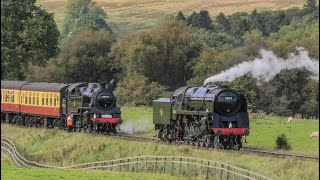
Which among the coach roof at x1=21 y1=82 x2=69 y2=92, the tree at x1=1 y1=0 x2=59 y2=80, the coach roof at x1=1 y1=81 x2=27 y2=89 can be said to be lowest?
the coach roof at x1=1 y1=81 x2=27 y2=89

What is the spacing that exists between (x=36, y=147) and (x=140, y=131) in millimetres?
9245

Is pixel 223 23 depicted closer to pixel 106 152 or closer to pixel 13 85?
pixel 13 85

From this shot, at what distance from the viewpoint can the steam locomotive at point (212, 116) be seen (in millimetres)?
40500

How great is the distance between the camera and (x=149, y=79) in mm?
90750

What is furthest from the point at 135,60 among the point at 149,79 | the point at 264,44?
the point at 264,44

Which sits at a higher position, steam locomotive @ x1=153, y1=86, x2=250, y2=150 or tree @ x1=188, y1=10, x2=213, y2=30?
tree @ x1=188, y1=10, x2=213, y2=30

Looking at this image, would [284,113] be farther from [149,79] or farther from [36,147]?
[36,147]

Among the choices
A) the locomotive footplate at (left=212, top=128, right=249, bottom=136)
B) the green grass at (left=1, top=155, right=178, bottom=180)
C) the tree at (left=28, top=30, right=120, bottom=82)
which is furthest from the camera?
the tree at (left=28, top=30, right=120, bottom=82)

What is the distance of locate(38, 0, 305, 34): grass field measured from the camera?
87625mm

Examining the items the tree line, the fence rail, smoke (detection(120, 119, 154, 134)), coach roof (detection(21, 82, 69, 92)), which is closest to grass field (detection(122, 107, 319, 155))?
smoke (detection(120, 119, 154, 134))

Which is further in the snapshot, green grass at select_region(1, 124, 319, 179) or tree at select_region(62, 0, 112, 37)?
tree at select_region(62, 0, 112, 37)

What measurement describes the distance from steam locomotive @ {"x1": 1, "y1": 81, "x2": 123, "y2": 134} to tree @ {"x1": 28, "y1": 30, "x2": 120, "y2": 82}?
26.8 meters

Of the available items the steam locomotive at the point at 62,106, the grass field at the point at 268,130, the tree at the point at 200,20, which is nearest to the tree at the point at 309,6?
the tree at the point at 200,20

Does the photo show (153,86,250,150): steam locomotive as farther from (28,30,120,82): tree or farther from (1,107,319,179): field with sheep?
(28,30,120,82): tree
